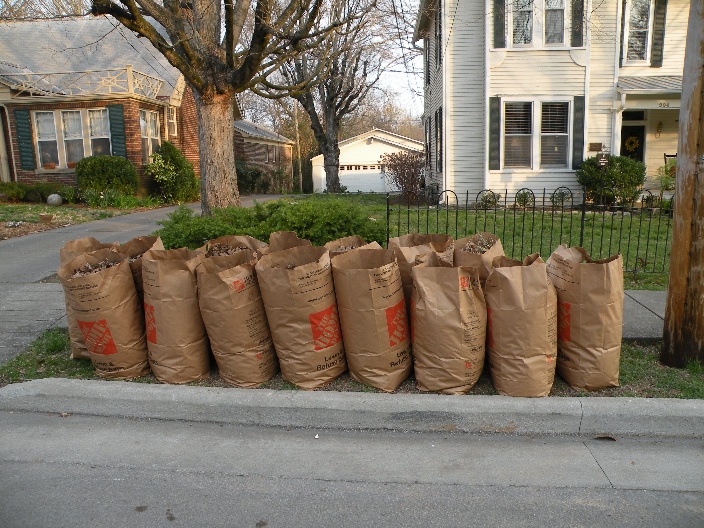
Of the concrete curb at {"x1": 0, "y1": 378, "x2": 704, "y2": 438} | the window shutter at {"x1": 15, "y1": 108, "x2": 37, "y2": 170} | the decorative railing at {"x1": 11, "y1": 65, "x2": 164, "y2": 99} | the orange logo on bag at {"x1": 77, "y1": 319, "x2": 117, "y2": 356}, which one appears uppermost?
the decorative railing at {"x1": 11, "y1": 65, "x2": 164, "y2": 99}

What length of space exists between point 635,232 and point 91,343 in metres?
9.94

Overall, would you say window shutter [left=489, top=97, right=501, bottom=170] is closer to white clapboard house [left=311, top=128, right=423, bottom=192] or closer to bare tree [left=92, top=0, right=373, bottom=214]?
bare tree [left=92, top=0, right=373, bottom=214]

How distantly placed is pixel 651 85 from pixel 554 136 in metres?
2.77

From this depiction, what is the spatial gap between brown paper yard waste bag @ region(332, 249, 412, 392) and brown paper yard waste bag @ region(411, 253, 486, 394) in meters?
0.13

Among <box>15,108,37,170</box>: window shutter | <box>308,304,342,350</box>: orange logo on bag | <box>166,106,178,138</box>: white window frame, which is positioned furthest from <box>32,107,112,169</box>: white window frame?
<box>308,304,342,350</box>: orange logo on bag

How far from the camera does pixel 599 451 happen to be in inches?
141

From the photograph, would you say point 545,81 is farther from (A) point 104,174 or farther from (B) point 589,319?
(A) point 104,174

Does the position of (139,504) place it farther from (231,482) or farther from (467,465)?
(467,465)

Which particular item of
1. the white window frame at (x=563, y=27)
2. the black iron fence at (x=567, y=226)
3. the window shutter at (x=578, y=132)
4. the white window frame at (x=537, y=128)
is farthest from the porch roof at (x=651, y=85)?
the black iron fence at (x=567, y=226)

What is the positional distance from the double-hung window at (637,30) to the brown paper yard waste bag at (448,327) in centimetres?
1523

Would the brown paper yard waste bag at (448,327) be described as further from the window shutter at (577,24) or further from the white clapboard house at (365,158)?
the white clapboard house at (365,158)

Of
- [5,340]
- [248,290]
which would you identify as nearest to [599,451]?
[248,290]

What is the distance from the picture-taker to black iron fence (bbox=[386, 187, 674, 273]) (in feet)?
25.3

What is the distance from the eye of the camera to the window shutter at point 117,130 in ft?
64.2
